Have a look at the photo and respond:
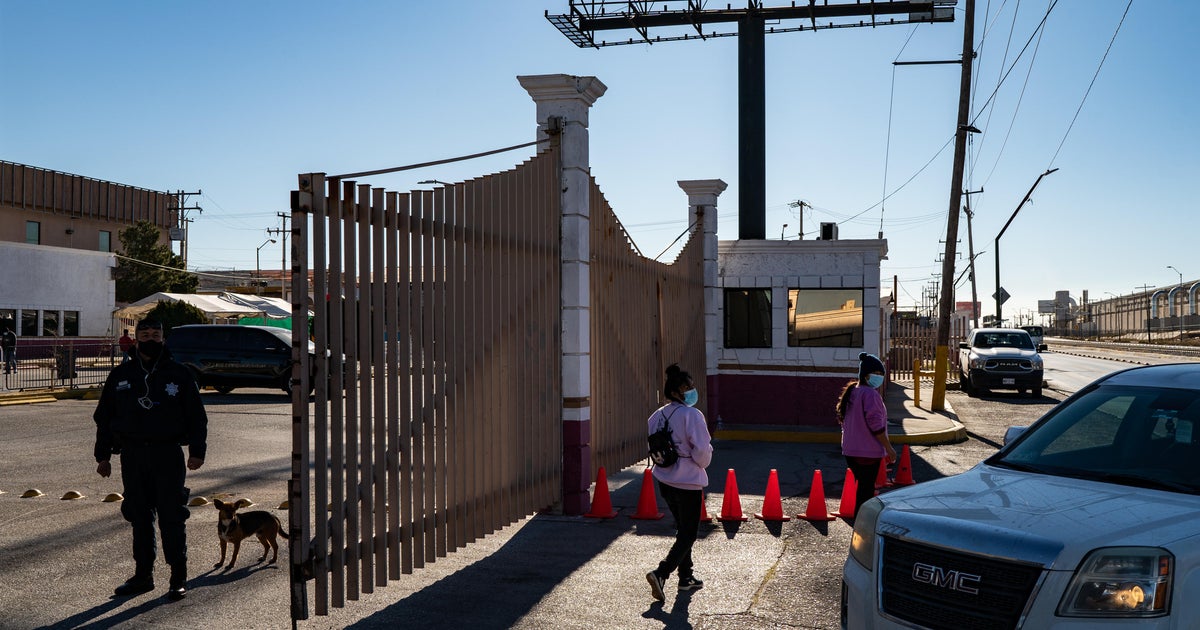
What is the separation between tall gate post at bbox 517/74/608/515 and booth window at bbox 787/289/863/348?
794 cm

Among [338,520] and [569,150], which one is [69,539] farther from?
[569,150]

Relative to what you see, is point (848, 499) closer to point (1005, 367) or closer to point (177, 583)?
point (177, 583)

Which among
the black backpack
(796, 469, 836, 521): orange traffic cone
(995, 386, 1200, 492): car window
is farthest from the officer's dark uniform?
(796, 469, 836, 521): orange traffic cone

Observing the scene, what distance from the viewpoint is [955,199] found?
2097cm

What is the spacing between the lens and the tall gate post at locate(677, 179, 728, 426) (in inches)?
633

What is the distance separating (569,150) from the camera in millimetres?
9555

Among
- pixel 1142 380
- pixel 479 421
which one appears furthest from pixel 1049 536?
pixel 479 421

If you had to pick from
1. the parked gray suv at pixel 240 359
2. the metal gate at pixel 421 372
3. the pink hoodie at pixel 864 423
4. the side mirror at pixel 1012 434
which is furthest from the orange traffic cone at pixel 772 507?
the parked gray suv at pixel 240 359

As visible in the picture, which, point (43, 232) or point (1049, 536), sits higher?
point (43, 232)

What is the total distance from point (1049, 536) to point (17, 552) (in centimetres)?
733

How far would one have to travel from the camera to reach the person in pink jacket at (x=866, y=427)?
824cm

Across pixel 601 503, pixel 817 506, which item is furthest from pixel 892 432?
pixel 601 503

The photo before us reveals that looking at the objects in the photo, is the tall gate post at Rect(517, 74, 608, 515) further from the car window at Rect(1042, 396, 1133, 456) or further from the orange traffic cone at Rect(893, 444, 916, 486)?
the car window at Rect(1042, 396, 1133, 456)

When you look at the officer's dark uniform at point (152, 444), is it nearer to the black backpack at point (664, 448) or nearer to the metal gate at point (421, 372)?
the metal gate at point (421, 372)
